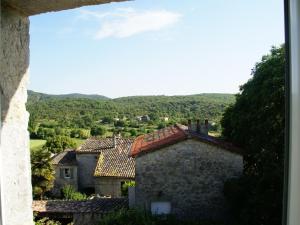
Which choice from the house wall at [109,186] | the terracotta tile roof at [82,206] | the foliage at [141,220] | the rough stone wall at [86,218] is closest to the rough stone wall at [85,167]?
the house wall at [109,186]

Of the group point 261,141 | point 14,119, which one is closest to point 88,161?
point 261,141

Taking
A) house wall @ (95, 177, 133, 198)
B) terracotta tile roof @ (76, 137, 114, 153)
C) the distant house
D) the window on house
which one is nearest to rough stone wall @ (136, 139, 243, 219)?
house wall @ (95, 177, 133, 198)

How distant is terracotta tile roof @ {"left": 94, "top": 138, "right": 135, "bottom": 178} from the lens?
1443cm

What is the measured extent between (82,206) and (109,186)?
4.17 meters

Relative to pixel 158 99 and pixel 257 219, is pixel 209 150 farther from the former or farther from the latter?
pixel 158 99

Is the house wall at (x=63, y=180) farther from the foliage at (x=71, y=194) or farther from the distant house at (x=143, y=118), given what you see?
the distant house at (x=143, y=118)

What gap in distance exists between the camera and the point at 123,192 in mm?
13938

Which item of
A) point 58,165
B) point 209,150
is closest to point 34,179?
point 58,165

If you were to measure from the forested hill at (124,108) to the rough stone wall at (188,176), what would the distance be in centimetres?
1576

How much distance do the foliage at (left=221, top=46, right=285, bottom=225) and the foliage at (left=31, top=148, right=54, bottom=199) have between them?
7.51 meters

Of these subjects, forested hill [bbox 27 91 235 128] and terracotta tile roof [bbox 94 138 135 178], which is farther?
forested hill [bbox 27 91 235 128]

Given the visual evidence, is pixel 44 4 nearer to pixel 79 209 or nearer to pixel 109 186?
pixel 79 209

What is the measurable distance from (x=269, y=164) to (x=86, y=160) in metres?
11.2

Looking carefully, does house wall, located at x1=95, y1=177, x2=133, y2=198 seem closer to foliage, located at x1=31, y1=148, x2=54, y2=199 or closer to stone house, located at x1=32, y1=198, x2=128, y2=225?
foliage, located at x1=31, y1=148, x2=54, y2=199
